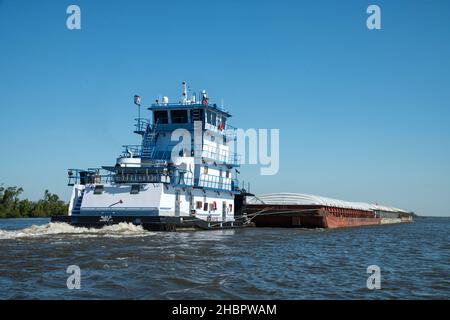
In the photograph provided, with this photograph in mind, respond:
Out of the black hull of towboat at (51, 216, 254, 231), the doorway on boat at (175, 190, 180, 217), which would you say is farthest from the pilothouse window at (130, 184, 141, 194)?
the doorway on boat at (175, 190, 180, 217)

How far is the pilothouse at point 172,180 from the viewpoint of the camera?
1069 inches

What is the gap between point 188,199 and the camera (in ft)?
100

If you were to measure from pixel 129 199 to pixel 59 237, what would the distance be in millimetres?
5840

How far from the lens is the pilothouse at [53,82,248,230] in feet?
89.1

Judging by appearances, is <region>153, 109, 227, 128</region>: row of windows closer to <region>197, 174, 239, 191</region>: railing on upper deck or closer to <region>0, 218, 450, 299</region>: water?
<region>197, 174, 239, 191</region>: railing on upper deck

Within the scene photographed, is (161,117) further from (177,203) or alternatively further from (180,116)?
(177,203)

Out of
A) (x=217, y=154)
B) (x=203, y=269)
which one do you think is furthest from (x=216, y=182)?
(x=203, y=269)

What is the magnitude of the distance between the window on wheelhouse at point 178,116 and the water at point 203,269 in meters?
12.9

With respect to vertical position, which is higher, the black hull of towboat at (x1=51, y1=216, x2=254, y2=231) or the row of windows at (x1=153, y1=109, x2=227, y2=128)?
the row of windows at (x1=153, y1=109, x2=227, y2=128)

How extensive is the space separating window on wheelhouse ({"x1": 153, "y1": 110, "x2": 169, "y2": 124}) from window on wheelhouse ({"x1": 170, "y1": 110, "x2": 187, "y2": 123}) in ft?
1.47

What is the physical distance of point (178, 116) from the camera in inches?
1339

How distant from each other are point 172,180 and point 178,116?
691 centimetres

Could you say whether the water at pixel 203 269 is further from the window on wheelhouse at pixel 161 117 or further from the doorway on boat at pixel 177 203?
the window on wheelhouse at pixel 161 117
